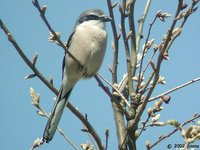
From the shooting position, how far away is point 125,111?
7.77 feet

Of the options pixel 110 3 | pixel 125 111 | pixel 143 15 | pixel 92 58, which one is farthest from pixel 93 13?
pixel 125 111

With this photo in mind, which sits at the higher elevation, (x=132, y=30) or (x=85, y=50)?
(x=132, y=30)

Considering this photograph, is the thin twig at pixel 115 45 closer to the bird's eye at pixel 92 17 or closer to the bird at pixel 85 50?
the bird at pixel 85 50

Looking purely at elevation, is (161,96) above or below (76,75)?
above

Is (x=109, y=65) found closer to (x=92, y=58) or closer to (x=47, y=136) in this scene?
(x=47, y=136)

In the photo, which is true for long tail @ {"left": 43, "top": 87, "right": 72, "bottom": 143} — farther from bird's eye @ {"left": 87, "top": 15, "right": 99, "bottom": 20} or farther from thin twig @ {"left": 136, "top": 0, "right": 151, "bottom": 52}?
bird's eye @ {"left": 87, "top": 15, "right": 99, "bottom": 20}

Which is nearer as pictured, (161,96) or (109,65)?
(161,96)

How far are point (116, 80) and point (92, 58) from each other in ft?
3.83

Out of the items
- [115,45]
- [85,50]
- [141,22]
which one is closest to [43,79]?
[115,45]

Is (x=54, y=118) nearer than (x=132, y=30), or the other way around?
(x=132, y=30)

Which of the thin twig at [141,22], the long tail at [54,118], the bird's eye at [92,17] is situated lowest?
the long tail at [54,118]

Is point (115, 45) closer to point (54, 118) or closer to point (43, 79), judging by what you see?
point (43, 79)

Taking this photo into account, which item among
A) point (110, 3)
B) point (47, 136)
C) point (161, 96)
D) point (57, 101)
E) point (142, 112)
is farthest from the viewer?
point (57, 101)

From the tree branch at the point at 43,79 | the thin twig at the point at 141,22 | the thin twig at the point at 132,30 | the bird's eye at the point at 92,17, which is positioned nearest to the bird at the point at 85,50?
the bird's eye at the point at 92,17
